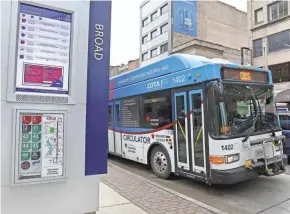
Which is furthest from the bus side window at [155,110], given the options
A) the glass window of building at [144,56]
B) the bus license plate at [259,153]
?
the glass window of building at [144,56]

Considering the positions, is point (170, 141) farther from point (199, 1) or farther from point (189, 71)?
point (199, 1)

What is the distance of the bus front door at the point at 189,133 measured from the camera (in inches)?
231

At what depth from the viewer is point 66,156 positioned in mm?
3211

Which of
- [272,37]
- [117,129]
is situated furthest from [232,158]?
[272,37]

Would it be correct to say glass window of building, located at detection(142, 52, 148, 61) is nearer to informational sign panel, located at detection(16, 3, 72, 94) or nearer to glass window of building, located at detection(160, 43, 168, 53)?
glass window of building, located at detection(160, 43, 168, 53)

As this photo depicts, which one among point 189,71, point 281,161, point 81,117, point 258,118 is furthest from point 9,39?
Result: point 281,161

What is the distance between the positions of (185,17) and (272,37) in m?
19.0

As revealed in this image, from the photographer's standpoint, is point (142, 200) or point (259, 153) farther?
point (259, 153)

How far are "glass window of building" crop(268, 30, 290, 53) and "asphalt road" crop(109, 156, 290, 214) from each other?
23883mm

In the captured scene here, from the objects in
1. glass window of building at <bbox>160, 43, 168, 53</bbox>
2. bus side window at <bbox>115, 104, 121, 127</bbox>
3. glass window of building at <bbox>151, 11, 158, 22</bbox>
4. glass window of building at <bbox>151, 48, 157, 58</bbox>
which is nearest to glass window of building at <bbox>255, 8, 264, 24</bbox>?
glass window of building at <bbox>160, 43, 168, 53</bbox>

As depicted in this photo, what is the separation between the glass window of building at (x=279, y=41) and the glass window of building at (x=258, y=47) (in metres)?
1.10

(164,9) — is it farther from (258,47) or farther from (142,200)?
(142,200)

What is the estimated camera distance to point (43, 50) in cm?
Answer: 307

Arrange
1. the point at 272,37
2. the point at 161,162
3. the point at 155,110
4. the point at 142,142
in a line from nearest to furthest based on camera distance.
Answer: the point at 161,162
the point at 155,110
the point at 142,142
the point at 272,37
